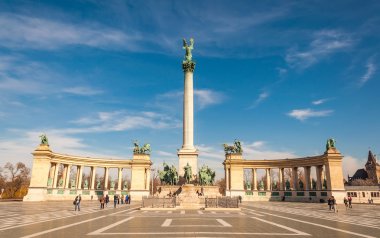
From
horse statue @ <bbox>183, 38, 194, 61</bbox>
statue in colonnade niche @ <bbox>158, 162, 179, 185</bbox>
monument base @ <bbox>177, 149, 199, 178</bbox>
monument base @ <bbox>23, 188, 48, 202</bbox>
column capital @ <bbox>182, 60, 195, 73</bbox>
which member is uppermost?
horse statue @ <bbox>183, 38, 194, 61</bbox>

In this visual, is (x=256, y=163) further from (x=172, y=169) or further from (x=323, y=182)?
(x=172, y=169)

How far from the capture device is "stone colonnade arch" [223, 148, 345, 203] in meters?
63.7

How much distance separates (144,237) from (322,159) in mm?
63639

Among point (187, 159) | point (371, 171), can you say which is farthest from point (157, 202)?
point (371, 171)

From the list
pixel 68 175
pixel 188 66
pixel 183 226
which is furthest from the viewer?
pixel 68 175

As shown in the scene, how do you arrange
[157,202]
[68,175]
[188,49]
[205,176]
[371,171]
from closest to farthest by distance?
[157,202], [205,176], [188,49], [68,175], [371,171]

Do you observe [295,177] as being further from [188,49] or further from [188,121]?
[188,49]

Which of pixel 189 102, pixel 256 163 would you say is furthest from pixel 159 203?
pixel 256 163

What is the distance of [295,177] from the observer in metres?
73.2

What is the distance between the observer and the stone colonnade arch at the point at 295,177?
63709mm

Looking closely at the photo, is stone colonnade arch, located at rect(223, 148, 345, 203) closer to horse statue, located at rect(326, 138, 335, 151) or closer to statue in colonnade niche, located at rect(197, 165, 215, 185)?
horse statue, located at rect(326, 138, 335, 151)

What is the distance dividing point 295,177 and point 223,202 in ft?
150

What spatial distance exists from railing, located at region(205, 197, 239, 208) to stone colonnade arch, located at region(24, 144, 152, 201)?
141 feet

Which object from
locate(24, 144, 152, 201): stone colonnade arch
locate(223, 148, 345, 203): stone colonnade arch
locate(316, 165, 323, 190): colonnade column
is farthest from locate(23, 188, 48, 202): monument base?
locate(316, 165, 323, 190): colonnade column
